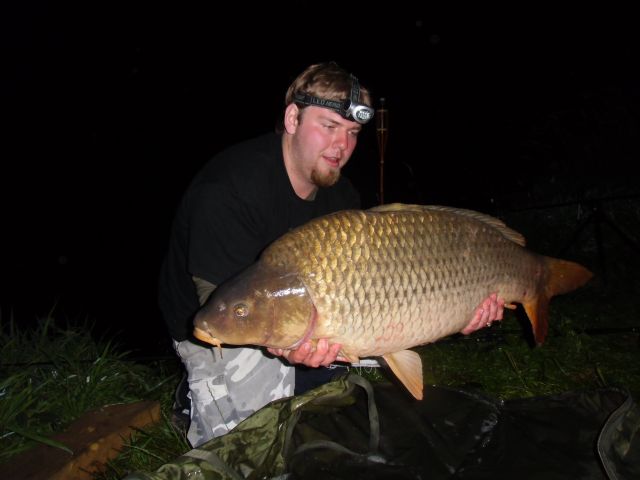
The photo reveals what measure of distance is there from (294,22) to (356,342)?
16.3 m

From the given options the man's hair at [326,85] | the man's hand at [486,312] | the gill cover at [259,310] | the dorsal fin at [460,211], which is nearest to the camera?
the gill cover at [259,310]

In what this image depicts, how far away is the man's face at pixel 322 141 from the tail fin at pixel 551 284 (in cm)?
93

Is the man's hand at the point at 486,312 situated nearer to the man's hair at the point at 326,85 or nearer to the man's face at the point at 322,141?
the man's face at the point at 322,141

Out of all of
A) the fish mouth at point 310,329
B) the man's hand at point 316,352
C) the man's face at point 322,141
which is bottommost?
the man's hand at point 316,352

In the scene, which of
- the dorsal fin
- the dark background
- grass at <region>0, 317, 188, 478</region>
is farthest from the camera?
the dark background

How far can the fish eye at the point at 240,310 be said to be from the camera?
61.0 inches

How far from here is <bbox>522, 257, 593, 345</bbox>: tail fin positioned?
204 cm

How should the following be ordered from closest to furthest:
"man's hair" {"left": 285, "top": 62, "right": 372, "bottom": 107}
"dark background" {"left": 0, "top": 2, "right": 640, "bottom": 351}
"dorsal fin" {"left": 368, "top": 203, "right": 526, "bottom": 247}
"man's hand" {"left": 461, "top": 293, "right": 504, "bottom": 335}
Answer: "dorsal fin" {"left": 368, "top": 203, "right": 526, "bottom": 247} → "man's hand" {"left": 461, "top": 293, "right": 504, "bottom": 335} → "man's hair" {"left": 285, "top": 62, "right": 372, "bottom": 107} → "dark background" {"left": 0, "top": 2, "right": 640, "bottom": 351}

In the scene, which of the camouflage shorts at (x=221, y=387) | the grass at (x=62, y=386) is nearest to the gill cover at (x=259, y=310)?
the camouflage shorts at (x=221, y=387)

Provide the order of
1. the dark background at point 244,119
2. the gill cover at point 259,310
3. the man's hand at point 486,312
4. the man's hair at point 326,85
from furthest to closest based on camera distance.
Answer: the dark background at point 244,119 < the man's hair at point 326,85 < the man's hand at point 486,312 < the gill cover at point 259,310

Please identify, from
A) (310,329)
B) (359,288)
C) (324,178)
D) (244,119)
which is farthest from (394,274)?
(244,119)

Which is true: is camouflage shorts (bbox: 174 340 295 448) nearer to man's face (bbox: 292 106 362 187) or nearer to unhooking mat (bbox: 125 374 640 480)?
unhooking mat (bbox: 125 374 640 480)

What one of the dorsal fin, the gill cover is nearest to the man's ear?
the dorsal fin

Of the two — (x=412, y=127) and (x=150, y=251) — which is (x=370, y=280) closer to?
(x=150, y=251)
